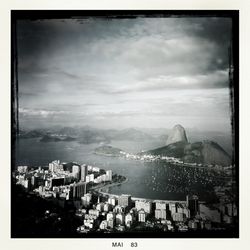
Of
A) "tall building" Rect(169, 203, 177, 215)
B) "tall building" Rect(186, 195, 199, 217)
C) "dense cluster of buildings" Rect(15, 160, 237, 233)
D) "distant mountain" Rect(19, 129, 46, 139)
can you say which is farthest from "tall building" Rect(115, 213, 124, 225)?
"distant mountain" Rect(19, 129, 46, 139)

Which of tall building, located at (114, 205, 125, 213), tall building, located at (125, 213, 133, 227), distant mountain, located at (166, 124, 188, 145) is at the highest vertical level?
A: distant mountain, located at (166, 124, 188, 145)

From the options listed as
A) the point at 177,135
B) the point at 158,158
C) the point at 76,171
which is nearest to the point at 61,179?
the point at 76,171

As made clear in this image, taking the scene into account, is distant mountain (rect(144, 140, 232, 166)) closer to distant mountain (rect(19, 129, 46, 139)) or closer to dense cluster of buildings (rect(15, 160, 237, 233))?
dense cluster of buildings (rect(15, 160, 237, 233))

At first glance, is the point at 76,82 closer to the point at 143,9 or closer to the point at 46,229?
the point at 143,9

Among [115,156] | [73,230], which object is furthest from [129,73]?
[73,230]

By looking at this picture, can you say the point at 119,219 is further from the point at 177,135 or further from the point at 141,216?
the point at 177,135
